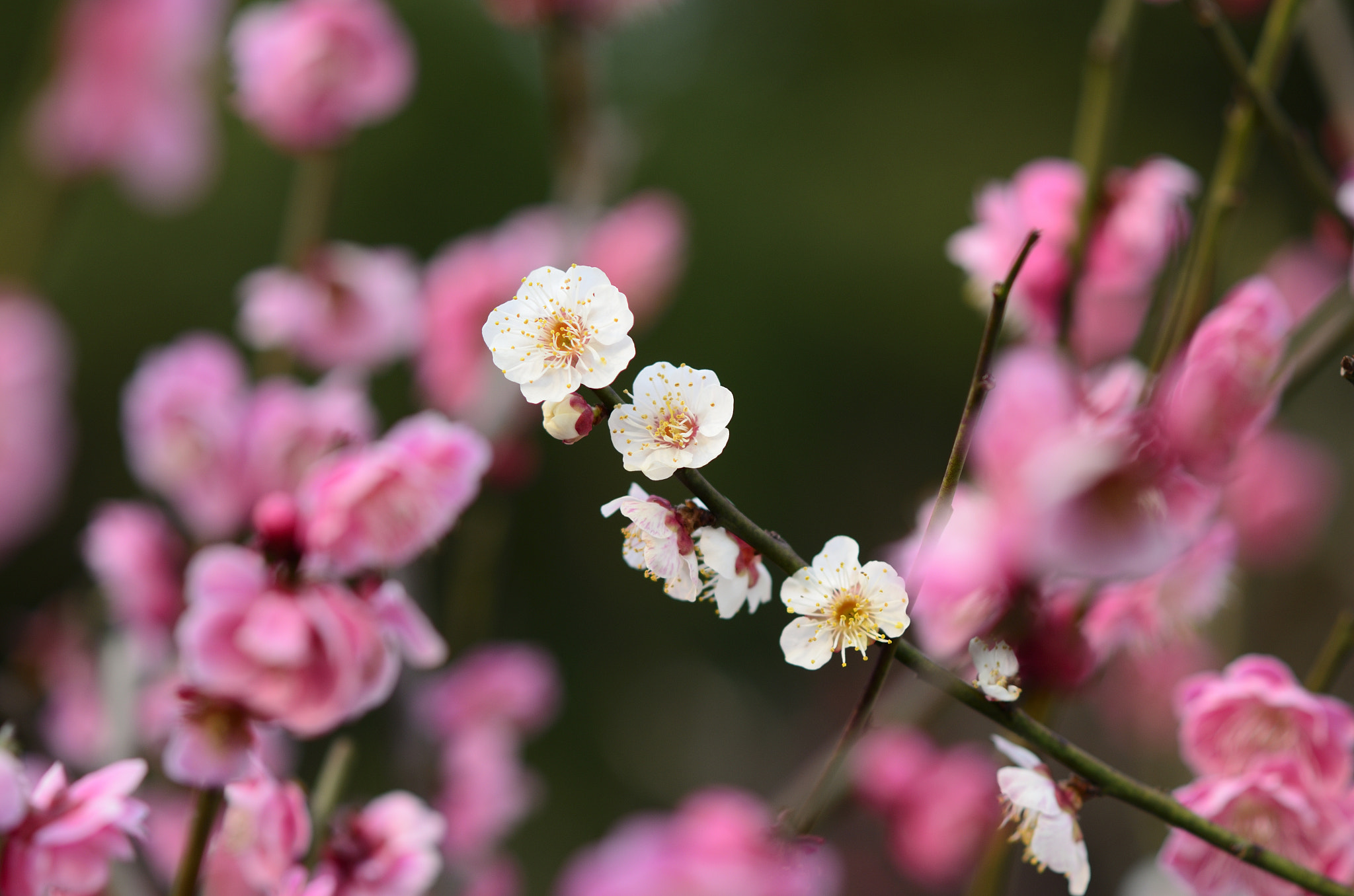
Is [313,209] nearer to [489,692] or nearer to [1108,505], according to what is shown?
[489,692]

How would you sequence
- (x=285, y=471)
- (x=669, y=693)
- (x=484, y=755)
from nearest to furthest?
(x=285, y=471)
(x=484, y=755)
(x=669, y=693)

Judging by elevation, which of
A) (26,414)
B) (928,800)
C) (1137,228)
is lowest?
(26,414)

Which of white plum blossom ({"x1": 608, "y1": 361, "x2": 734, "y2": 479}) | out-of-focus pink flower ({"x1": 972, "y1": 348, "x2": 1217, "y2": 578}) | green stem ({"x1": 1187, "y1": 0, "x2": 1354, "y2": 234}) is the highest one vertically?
green stem ({"x1": 1187, "y1": 0, "x2": 1354, "y2": 234})

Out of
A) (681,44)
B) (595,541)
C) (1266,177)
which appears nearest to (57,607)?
(595,541)

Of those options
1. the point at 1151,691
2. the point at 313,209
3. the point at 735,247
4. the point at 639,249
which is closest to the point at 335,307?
the point at 313,209

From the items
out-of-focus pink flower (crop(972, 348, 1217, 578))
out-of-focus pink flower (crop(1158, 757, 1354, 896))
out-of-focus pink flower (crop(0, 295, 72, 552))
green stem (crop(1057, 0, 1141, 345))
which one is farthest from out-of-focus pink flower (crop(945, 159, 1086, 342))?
out-of-focus pink flower (crop(0, 295, 72, 552))

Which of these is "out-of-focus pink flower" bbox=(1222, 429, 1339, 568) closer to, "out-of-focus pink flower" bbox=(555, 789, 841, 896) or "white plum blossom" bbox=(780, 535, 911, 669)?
"out-of-focus pink flower" bbox=(555, 789, 841, 896)

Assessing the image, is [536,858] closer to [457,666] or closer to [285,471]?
[457,666]
